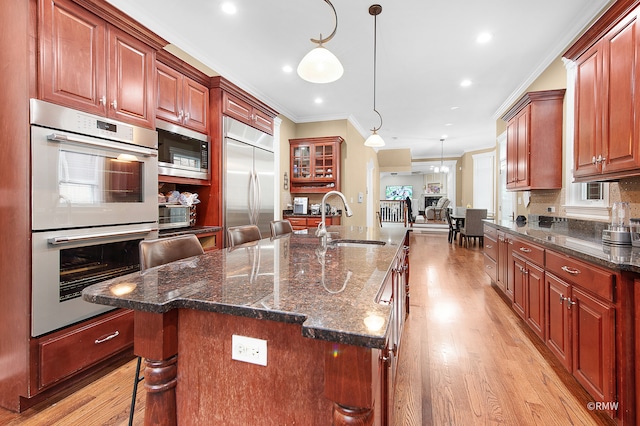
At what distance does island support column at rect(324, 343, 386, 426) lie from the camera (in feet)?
2.15

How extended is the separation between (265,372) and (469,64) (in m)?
4.33

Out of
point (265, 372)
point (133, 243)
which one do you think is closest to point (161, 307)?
point (265, 372)

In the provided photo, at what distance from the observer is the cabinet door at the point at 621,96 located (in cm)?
179

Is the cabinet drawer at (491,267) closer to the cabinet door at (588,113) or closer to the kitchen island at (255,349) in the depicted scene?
the cabinet door at (588,113)

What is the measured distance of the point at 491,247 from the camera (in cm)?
375

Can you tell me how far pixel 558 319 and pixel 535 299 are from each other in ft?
1.29

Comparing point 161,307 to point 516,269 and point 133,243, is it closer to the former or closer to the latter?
point 133,243

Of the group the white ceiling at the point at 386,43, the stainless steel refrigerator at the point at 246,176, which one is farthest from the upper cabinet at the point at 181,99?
the white ceiling at the point at 386,43

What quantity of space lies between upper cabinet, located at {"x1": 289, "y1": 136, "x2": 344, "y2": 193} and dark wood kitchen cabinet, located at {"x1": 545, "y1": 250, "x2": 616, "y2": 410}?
3.82m

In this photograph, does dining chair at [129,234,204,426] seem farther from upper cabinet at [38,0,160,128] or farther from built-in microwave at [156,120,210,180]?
built-in microwave at [156,120,210,180]

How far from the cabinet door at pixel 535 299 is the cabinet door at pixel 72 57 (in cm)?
343

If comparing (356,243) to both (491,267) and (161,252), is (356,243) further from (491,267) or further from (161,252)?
(491,267)

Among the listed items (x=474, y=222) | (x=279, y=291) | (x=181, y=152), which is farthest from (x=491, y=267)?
(x=181, y=152)

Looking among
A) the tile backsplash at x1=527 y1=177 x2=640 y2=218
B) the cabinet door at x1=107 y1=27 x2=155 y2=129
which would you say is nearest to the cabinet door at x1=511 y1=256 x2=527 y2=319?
the tile backsplash at x1=527 y1=177 x2=640 y2=218
